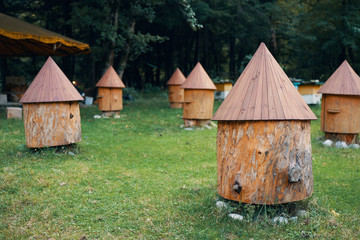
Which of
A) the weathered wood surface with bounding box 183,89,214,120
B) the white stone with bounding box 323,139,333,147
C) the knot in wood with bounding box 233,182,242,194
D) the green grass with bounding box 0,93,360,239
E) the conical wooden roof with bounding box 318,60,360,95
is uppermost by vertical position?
the conical wooden roof with bounding box 318,60,360,95

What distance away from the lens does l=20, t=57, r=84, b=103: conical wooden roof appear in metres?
7.54

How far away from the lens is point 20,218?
457 cm

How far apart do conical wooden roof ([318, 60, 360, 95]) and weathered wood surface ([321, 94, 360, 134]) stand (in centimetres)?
23

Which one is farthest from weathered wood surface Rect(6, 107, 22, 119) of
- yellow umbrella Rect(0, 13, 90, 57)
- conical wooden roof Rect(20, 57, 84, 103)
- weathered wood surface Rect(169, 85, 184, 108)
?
weathered wood surface Rect(169, 85, 184, 108)

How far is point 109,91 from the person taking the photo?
14.0 meters

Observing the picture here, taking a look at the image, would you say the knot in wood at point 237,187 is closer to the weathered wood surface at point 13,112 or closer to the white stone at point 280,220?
the white stone at point 280,220

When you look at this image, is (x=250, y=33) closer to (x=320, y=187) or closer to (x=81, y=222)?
(x=320, y=187)

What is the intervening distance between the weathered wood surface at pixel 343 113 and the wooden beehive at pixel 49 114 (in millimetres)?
6698

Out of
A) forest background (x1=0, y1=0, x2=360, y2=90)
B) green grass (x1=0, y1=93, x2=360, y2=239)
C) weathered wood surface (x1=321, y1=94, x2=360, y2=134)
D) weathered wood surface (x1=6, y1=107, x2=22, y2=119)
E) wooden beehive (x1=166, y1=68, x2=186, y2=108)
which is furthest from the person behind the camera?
forest background (x1=0, y1=0, x2=360, y2=90)

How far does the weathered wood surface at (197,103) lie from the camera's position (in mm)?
11875

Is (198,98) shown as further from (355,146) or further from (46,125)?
(46,125)

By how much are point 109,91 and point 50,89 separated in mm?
6300

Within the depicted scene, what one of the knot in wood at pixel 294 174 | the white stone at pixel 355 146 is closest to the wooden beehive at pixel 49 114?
the knot in wood at pixel 294 174

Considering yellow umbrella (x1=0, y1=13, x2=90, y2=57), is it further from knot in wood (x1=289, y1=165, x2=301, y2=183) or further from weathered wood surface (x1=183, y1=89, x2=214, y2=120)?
knot in wood (x1=289, y1=165, x2=301, y2=183)
